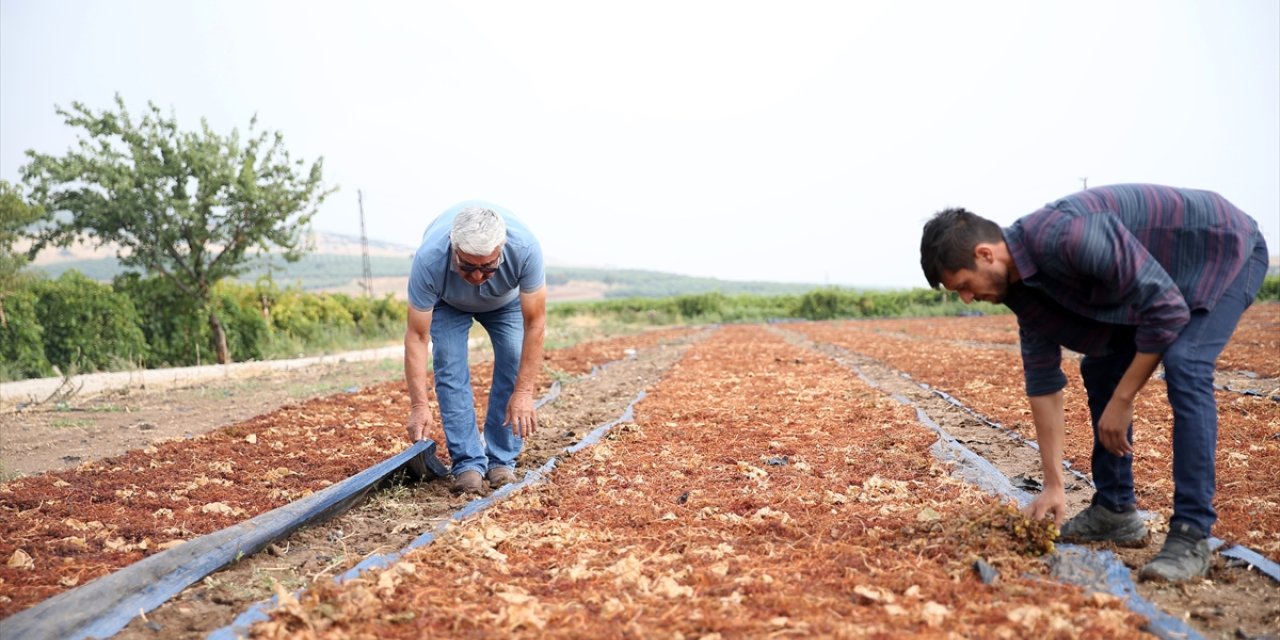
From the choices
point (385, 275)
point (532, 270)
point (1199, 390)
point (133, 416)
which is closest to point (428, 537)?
point (532, 270)

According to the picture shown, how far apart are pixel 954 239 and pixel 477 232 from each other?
2037 mm

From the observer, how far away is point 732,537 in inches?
136

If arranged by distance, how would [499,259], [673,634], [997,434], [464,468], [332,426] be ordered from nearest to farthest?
[673,634], [499,259], [464,468], [997,434], [332,426]

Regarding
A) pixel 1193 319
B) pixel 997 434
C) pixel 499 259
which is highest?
pixel 499 259

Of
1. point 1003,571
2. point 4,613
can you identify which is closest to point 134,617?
point 4,613

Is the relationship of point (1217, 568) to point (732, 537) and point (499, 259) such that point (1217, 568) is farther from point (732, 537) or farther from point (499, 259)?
point (499, 259)

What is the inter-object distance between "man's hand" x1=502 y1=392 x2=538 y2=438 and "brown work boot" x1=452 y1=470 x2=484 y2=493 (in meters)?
0.34

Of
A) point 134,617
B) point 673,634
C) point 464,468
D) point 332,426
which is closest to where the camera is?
A: point 673,634

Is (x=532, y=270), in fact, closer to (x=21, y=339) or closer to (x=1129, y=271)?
(x=1129, y=271)

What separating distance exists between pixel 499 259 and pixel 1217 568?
9.98 feet

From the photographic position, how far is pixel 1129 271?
8.71 ft

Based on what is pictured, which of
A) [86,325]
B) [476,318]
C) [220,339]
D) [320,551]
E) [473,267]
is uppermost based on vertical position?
[473,267]

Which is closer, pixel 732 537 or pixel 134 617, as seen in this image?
pixel 134 617

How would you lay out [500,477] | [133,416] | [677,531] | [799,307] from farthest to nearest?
[799,307], [133,416], [500,477], [677,531]
